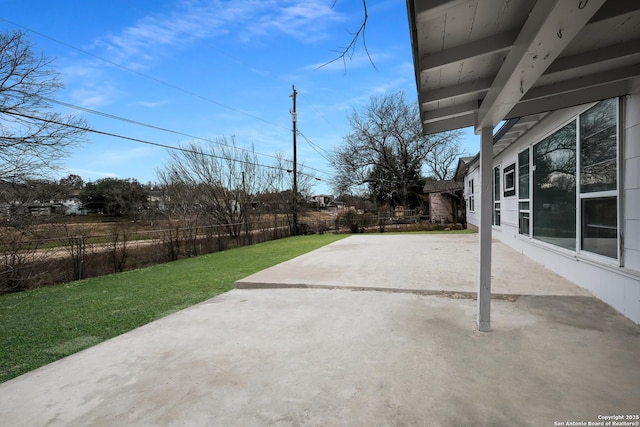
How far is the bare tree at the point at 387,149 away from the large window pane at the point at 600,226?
76.5ft

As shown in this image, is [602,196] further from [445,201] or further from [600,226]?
[445,201]

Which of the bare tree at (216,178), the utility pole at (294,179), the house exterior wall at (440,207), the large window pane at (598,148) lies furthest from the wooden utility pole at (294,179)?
the large window pane at (598,148)

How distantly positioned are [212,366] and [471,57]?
10.0 feet

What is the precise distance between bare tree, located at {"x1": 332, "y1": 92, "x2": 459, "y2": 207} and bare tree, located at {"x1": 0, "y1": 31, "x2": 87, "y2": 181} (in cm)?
2204

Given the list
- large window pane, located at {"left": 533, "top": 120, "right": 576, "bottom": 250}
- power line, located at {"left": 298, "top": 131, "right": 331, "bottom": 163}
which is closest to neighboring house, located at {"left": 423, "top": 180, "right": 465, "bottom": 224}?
power line, located at {"left": 298, "top": 131, "right": 331, "bottom": 163}

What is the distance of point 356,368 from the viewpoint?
2.32 metres

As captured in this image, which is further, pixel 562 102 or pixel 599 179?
pixel 599 179

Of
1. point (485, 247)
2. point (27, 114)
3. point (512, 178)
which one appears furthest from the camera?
point (512, 178)

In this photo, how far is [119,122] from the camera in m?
9.54

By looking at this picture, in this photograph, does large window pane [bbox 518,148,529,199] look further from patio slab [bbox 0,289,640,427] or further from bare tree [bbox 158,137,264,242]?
bare tree [bbox 158,137,264,242]

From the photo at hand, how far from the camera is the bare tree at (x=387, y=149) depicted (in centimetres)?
2606

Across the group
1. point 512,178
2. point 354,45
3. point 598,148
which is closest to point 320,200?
point 512,178

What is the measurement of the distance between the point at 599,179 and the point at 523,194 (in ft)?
11.4

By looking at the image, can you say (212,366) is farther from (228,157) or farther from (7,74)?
(228,157)
